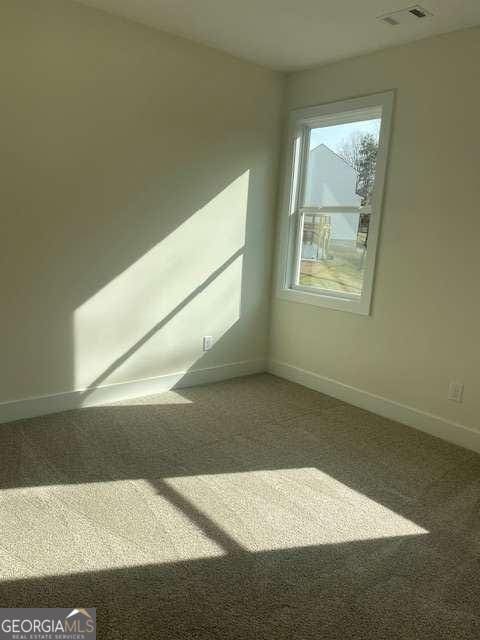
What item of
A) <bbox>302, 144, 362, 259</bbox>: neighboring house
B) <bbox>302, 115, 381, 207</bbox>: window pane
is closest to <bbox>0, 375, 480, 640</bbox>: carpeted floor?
<bbox>302, 144, 362, 259</bbox>: neighboring house

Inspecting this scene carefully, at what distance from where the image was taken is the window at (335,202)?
3.55m

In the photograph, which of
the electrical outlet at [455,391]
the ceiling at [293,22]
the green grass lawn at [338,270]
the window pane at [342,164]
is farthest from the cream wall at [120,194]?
the electrical outlet at [455,391]

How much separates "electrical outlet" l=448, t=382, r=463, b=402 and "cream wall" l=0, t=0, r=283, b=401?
1.77 meters

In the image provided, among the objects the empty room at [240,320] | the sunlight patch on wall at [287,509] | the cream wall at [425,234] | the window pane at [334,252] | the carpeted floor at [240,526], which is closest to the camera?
the carpeted floor at [240,526]

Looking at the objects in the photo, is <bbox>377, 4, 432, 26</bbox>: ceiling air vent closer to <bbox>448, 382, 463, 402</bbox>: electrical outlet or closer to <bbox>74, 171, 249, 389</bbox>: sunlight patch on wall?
<bbox>74, 171, 249, 389</bbox>: sunlight patch on wall

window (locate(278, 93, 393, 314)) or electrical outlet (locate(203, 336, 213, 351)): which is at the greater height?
window (locate(278, 93, 393, 314))

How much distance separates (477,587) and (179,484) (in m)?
1.38

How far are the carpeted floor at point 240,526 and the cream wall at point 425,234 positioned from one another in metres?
0.47

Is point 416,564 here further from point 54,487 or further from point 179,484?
point 54,487

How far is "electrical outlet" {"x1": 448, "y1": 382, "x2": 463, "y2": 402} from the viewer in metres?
3.13

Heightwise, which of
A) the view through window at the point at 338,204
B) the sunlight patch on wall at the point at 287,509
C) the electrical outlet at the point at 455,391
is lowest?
the sunlight patch on wall at the point at 287,509

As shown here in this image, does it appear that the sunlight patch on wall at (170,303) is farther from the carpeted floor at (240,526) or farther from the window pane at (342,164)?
the window pane at (342,164)

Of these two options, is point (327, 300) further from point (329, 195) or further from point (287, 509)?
point (287, 509)

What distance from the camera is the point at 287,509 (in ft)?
7.57
